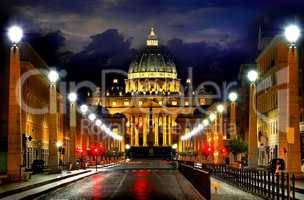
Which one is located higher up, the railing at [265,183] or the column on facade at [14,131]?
the column on facade at [14,131]

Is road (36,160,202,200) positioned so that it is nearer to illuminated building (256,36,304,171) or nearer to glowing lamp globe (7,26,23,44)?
glowing lamp globe (7,26,23,44)

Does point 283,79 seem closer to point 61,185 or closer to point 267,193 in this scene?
point 61,185

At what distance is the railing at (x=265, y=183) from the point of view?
2797 cm

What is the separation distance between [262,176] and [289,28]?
818cm

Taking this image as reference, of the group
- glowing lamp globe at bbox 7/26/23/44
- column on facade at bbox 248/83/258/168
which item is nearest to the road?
column on facade at bbox 248/83/258/168

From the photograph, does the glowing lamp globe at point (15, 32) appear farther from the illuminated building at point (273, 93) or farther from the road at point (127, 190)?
the illuminated building at point (273, 93)

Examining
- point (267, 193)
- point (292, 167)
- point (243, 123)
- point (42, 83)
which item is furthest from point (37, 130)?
point (267, 193)

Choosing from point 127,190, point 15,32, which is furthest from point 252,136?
point 15,32

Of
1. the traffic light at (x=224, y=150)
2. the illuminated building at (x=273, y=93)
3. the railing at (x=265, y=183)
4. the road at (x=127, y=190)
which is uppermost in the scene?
the illuminated building at (x=273, y=93)

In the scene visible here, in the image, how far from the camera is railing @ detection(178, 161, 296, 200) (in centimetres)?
Result: 2797

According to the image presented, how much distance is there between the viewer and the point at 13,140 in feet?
153

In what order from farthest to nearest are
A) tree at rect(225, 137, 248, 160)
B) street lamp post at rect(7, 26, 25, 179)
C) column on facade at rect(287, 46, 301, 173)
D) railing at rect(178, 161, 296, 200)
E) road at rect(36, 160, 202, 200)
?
tree at rect(225, 137, 248, 160), street lamp post at rect(7, 26, 25, 179), column on facade at rect(287, 46, 301, 173), road at rect(36, 160, 202, 200), railing at rect(178, 161, 296, 200)

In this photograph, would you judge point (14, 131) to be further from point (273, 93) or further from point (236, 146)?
point (273, 93)

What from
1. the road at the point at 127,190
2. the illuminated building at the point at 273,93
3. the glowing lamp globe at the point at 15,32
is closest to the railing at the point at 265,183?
the road at the point at 127,190
